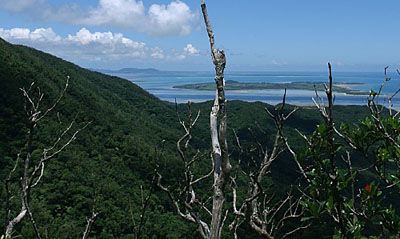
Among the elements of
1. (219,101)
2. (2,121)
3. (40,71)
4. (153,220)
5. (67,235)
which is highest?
(219,101)

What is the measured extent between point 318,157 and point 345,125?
540 mm

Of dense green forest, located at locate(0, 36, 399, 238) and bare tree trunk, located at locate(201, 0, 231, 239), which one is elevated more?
bare tree trunk, located at locate(201, 0, 231, 239)

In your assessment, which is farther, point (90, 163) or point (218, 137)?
point (90, 163)

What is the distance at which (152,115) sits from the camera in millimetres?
65438

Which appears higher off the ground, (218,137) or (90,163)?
(218,137)

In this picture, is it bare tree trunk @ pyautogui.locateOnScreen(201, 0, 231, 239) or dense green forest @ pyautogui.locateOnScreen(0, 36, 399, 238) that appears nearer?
bare tree trunk @ pyautogui.locateOnScreen(201, 0, 231, 239)

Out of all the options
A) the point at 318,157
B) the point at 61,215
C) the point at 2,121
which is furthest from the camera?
the point at 2,121

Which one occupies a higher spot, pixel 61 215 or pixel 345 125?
pixel 345 125

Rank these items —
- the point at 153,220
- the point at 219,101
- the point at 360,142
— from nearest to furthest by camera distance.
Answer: the point at 219,101
the point at 360,142
the point at 153,220

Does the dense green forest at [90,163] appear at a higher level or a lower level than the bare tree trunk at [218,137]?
lower

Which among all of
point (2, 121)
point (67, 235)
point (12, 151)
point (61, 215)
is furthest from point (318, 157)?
point (2, 121)

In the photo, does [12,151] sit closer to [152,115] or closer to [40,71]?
[40,71]

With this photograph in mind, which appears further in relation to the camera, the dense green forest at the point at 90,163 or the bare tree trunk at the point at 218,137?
the dense green forest at the point at 90,163

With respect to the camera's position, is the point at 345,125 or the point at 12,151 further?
the point at 12,151
